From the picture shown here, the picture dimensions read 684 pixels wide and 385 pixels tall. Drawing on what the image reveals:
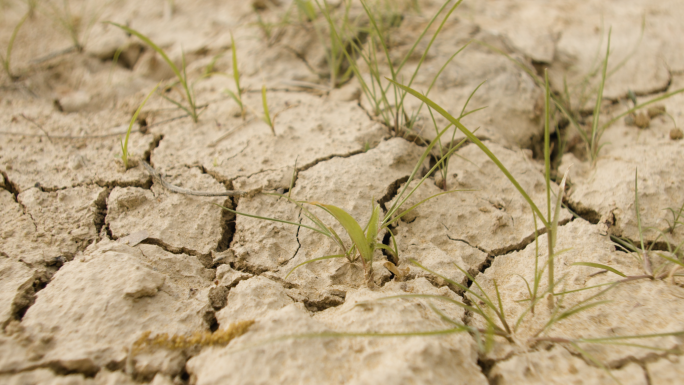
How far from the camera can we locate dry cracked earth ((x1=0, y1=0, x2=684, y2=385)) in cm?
100

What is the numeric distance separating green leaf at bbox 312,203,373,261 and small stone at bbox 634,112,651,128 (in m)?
1.63

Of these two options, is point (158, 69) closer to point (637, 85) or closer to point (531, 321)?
point (531, 321)

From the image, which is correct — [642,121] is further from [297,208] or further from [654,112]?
[297,208]

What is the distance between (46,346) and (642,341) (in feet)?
5.26

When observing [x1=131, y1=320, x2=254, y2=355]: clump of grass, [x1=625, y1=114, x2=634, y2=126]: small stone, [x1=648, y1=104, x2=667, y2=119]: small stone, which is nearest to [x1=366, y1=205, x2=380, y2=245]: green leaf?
[x1=131, y1=320, x2=254, y2=355]: clump of grass

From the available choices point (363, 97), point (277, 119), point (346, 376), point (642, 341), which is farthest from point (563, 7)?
point (346, 376)

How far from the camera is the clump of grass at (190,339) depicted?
1027 mm

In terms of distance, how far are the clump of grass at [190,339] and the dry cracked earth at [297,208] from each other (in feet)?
0.07

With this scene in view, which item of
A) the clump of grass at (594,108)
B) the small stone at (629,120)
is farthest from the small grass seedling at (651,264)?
the small stone at (629,120)

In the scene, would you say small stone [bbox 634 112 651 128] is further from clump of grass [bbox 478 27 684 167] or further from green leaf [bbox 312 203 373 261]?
green leaf [bbox 312 203 373 261]

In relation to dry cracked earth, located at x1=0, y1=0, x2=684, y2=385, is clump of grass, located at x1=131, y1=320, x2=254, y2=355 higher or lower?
lower

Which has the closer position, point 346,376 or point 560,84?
point 346,376

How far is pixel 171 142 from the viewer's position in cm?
180

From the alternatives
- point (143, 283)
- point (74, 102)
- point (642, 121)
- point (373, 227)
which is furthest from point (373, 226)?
point (74, 102)
